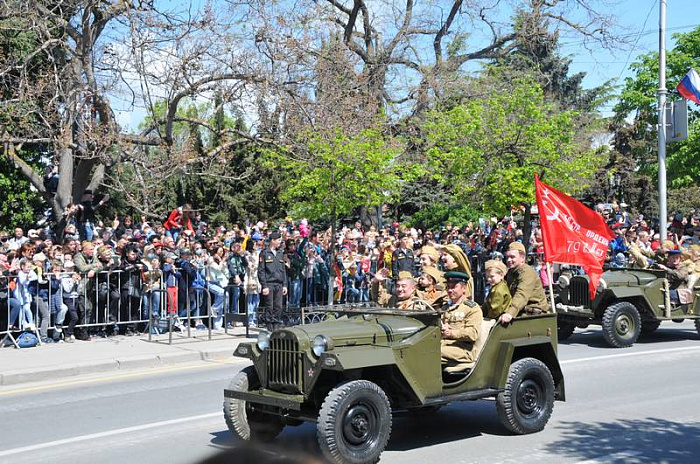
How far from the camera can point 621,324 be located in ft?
46.5

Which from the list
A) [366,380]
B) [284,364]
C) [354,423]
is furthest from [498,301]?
[284,364]

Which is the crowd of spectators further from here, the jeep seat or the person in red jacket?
the jeep seat

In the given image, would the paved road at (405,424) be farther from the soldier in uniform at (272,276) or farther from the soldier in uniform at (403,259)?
the soldier in uniform at (403,259)

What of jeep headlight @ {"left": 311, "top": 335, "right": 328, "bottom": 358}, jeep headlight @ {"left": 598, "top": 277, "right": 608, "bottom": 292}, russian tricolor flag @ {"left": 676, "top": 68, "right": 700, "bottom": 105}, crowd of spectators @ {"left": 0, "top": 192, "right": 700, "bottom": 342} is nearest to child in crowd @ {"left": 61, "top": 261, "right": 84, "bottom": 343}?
crowd of spectators @ {"left": 0, "top": 192, "right": 700, "bottom": 342}

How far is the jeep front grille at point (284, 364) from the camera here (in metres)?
6.86

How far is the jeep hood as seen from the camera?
699 cm

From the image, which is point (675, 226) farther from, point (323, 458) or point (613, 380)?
point (323, 458)

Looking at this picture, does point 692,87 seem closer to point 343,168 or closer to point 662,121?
point 662,121

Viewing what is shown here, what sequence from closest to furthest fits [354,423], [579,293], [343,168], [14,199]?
[354,423] < [579,293] < [343,168] < [14,199]

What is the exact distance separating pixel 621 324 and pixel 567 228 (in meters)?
4.24

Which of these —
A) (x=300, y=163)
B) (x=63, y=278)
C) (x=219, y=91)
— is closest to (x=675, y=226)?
(x=300, y=163)

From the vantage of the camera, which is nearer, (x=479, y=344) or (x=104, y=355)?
(x=479, y=344)

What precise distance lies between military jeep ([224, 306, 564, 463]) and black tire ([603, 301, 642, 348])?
6122 mm

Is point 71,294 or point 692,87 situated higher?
point 692,87
